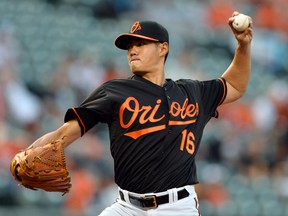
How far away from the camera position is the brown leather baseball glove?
174 inches

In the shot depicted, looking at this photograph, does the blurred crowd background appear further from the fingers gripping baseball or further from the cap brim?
the fingers gripping baseball

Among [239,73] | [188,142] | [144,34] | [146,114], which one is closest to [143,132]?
[146,114]

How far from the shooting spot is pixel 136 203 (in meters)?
4.68

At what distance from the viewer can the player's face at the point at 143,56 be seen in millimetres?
4816

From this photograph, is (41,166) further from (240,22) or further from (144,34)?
(240,22)

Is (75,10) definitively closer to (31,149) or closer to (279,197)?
(279,197)

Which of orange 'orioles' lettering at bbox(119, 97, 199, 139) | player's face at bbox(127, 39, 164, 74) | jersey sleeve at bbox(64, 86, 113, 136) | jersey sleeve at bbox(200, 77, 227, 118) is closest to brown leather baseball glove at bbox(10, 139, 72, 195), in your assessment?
jersey sleeve at bbox(64, 86, 113, 136)

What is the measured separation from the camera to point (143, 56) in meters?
4.82

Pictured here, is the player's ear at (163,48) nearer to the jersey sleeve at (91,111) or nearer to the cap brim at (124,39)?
the cap brim at (124,39)

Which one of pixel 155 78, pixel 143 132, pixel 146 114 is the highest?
pixel 155 78

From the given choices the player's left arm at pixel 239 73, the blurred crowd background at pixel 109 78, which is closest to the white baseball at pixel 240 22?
the player's left arm at pixel 239 73

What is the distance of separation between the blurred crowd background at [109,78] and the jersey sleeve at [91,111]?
3222 mm

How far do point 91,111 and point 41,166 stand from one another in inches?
16.6

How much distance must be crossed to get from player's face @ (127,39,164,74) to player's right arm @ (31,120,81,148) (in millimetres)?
541
